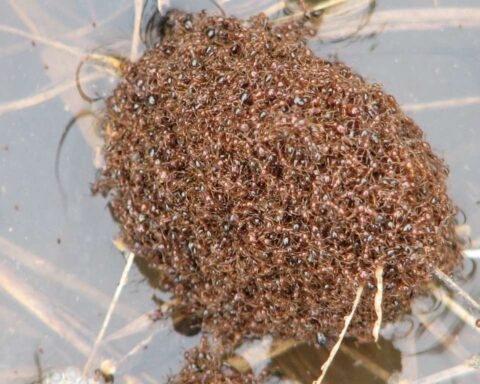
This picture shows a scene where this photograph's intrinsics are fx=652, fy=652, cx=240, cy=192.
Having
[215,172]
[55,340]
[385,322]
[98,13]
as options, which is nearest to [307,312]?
[385,322]

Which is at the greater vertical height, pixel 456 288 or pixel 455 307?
pixel 456 288

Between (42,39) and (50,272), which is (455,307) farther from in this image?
(42,39)

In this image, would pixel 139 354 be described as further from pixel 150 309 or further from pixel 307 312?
pixel 307 312

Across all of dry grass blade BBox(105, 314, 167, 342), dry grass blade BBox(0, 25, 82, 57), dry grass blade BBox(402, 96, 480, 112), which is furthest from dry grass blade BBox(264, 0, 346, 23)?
dry grass blade BBox(105, 314, 167, 342)

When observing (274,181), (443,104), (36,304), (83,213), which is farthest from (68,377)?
(443,104)

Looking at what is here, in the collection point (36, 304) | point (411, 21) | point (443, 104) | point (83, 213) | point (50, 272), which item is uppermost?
point (411, 21)

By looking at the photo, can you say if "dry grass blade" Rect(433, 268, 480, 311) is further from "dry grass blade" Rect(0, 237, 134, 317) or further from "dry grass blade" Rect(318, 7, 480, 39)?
"dry grass blade" Rect(0, 237, 134, 317)

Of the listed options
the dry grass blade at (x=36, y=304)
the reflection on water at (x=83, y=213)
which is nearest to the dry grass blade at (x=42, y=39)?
the reflection on water at (x=83, y=213)
